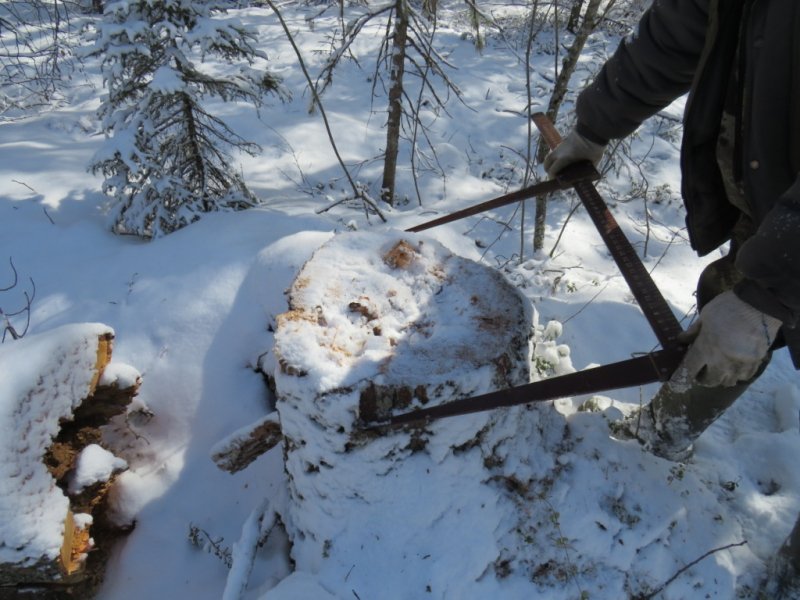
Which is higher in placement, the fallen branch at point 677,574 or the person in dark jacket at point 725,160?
the person in dark jacket at point 725,160

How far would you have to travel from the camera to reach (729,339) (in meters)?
1.43

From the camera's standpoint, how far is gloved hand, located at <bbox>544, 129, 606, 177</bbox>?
7.54 feet

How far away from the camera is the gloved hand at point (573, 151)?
2297 mm

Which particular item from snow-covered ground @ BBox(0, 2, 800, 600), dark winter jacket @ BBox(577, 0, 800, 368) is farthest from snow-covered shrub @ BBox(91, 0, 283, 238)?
dark winter jacket @ BBox(577, 0, 800, 368)

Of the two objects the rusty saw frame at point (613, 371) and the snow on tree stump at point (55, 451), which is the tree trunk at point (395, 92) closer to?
the rusty saw frame at point (613, 371)

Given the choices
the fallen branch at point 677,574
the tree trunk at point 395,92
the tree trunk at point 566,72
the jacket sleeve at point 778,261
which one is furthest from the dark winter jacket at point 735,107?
the tree trunk at point 395,92

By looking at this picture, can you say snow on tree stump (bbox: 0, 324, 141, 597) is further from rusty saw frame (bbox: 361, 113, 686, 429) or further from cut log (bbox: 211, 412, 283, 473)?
rusty saw frame (bbox: 361, 113, 686, 429)

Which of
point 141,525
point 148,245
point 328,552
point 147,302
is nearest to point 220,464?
point 141,525

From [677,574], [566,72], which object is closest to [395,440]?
[677,574]

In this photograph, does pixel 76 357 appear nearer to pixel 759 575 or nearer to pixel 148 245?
pixel 148 245

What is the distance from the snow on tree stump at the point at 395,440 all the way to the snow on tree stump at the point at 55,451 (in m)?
0.91

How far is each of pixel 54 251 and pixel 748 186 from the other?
14.5 feet

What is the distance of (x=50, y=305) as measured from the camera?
3.13m

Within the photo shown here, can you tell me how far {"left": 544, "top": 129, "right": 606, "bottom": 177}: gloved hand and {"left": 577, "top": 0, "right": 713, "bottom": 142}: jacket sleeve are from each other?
37 millimetres
